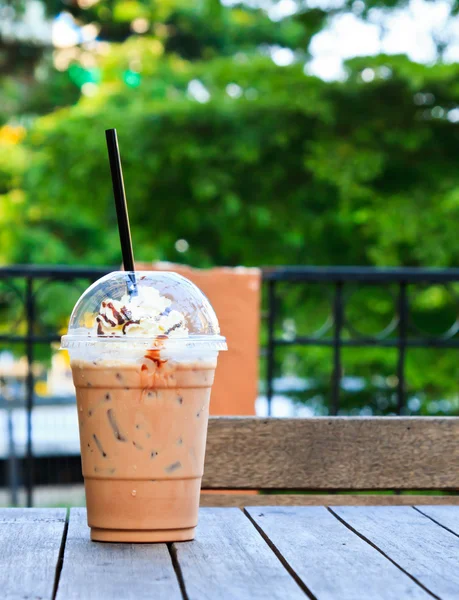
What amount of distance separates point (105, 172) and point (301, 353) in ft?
7.29

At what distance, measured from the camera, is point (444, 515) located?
1632 millimetres

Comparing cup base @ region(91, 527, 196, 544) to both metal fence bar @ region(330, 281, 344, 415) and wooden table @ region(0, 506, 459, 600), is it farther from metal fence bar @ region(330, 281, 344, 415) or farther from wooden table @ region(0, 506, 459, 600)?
metal fence bar @ region(330, 281, 344, 415)

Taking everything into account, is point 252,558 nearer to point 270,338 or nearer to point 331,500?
point 331,500

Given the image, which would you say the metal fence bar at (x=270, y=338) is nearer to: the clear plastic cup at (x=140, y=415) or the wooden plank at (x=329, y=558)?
the wooden plank at (x=329, y=558)

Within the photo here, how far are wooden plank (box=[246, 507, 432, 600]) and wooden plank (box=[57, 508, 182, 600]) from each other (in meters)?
0.16

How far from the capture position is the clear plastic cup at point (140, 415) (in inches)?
57.5

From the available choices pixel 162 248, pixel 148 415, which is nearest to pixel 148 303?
pixel 148 415

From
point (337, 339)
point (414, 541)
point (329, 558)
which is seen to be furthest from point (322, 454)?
point (337, 339)

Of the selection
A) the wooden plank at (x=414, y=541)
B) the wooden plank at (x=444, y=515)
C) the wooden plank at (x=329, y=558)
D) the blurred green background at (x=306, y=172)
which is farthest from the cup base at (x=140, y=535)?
the blurred green background at (x=306, y=172)

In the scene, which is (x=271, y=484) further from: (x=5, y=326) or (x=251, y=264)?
(x=5, y=326)

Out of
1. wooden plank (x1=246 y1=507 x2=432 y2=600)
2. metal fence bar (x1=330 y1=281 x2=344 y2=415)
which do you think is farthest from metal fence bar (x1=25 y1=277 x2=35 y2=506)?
wooden plank (x1=246 y1=507 x2=432 y2=600)

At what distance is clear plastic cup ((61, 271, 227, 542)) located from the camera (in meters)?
1.46

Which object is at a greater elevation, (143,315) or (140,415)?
(143,315)

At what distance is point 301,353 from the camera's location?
24.6 feet
